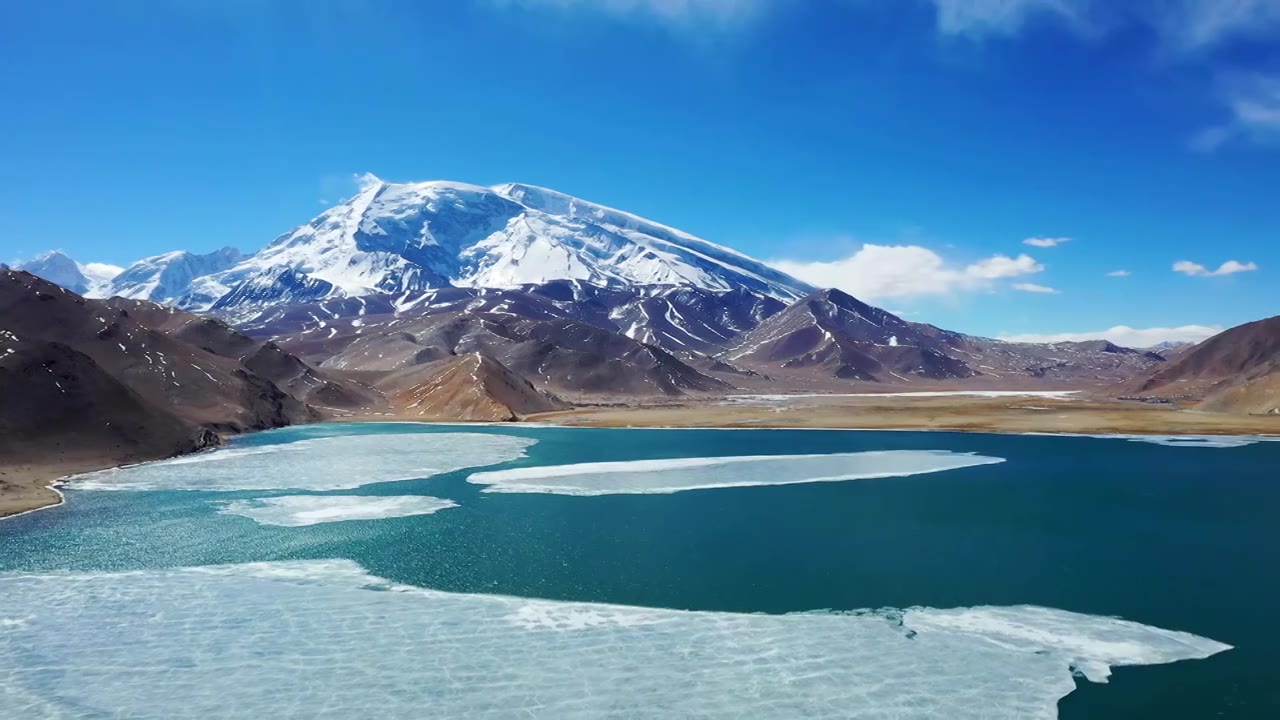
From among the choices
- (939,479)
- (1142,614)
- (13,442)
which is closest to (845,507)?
(939,479)

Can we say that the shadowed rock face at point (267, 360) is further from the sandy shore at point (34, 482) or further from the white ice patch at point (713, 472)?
the white ice patch at point (713, 472)

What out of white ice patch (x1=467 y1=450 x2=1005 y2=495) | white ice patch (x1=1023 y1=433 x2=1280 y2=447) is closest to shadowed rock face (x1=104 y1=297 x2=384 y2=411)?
white ice patch (x1=467 y1=450 x2=1005 y2=495)

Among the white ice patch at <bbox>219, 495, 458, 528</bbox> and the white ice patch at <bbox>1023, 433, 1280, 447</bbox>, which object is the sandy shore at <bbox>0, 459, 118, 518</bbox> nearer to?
the white ice patch at <bbox>219, 495, 458, 528</bbox>

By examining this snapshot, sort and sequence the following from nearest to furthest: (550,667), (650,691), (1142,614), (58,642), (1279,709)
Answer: (1279,709)
(650,691)
(550,667)
(58,642)
(1142,614)

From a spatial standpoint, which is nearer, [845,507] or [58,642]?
[58,642]

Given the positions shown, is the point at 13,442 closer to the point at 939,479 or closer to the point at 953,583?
the point at 953,583

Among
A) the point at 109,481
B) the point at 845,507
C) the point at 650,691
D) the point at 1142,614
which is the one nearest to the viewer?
the point at 650,691

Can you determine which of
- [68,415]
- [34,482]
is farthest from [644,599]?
[68,415]
